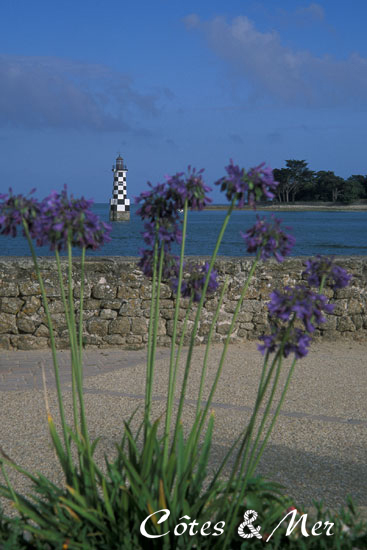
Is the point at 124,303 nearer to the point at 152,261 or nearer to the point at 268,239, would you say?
the point at 152,261

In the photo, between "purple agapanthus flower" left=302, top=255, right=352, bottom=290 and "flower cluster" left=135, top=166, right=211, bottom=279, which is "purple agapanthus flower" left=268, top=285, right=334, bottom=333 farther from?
"flower cluster" left=135, top=166, right=211, bottom=279

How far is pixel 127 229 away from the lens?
131ft

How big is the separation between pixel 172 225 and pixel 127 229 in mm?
37850

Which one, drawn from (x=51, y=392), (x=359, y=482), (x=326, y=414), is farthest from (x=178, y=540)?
(x=51, y=392)

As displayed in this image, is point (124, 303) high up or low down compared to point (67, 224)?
down

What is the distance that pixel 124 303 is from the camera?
23.5 ft

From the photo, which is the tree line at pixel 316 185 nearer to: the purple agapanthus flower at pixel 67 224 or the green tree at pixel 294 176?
the green tree at pixel 294 176

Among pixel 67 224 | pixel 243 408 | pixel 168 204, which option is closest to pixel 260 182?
pixel 168 204

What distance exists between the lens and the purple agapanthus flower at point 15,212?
7.04 ft

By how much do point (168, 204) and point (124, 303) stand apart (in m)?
4.85

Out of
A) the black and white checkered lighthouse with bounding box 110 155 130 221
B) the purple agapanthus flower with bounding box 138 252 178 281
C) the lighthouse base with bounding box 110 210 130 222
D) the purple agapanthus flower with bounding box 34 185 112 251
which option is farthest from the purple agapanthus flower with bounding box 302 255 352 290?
the lighthouse base with bounding box 110 210 130 222

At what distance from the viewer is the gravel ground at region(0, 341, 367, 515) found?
3562 millimetres

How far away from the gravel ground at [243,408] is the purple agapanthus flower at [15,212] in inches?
67.2

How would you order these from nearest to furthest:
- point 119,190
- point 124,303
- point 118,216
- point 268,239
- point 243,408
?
point 268,239, point 243,408, point 124,303, point 119,190, point 118,216
